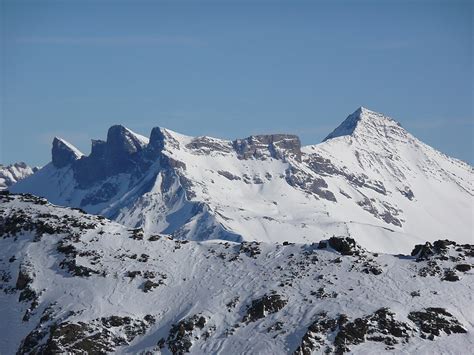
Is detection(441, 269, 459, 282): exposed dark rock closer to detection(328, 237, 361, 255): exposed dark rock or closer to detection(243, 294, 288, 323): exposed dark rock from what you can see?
detection(328, 237, 361, 255): exposed dark rock

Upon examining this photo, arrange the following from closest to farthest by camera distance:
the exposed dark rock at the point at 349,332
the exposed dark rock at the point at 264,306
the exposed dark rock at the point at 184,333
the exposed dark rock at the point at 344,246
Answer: the exposed dark rock at the point at 349,332 → the exposed dark rock at the point at 184,333 → the exposed dark rock at the point at 264,306 → the exposed dark rock at the point at 344,246

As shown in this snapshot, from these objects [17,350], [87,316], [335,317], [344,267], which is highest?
[344,267]

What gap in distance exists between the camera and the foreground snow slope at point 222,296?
94.4m

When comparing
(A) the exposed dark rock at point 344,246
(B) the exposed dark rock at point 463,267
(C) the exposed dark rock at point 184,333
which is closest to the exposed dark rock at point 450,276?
(B) the exposed dark rock at point 463,267

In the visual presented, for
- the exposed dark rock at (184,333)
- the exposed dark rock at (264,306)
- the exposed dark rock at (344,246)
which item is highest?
the exposed dark rock at (344,246)

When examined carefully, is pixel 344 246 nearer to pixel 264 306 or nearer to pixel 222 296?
pixel 264 306

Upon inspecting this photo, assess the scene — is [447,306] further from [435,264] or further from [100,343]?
[100,343]

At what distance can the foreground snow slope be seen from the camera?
310ft

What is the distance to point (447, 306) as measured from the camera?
3841 inches

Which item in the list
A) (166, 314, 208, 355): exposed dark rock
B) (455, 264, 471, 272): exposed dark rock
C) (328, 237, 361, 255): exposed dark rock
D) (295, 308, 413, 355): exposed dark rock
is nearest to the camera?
(295, 308, 413, 355): exposed dark rock

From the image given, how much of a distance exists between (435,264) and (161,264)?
35123 millimetres

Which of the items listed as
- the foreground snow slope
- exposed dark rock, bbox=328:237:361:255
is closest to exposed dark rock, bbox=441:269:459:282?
the foreground snow slope

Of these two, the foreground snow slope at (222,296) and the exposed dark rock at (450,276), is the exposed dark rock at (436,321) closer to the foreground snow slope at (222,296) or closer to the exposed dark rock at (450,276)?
the foreground snow slope at (222,296)

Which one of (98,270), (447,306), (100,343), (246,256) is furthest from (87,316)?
(447,306)
